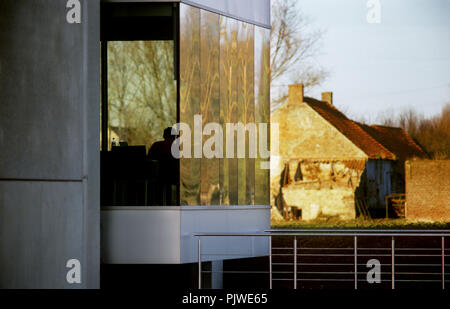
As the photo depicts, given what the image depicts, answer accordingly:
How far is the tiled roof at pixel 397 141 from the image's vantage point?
1277 inches

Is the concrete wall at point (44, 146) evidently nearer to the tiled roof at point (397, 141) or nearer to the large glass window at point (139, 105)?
the large glass window at point (139, 105)

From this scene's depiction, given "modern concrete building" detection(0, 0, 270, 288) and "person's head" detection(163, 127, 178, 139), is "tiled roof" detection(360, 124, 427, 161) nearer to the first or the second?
"modern concrete building" detection(0, 0, 270, 288)

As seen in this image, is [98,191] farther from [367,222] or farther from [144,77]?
[367,222]

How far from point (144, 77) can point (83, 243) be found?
192cm

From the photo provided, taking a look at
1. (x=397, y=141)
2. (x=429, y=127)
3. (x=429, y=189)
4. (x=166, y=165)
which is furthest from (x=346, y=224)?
(x=166, y=165)

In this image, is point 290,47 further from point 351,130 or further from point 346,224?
point 351,130

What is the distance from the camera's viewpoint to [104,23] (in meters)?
8.17

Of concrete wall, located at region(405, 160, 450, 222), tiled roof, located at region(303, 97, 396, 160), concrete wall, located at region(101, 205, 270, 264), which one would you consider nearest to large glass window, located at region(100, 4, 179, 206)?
concrete wall, located at region(101, 205, 270, 264)

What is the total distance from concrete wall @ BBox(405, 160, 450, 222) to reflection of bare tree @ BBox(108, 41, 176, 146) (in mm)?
15359

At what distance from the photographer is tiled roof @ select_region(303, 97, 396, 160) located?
29.8m

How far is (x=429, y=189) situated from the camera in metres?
22.5

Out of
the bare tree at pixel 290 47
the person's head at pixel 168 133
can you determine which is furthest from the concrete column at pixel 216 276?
the bare tree at pixel 290 47

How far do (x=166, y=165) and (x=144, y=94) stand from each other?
791 millimetres

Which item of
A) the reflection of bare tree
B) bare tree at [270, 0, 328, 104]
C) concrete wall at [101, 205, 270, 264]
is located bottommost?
concrete wall at [101, 205, 270, 264]
